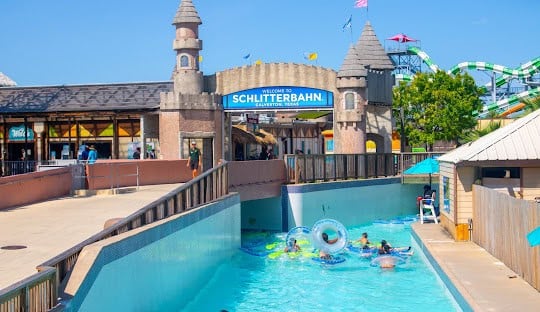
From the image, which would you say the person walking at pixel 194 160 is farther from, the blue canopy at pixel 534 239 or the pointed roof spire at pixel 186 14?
the blue canopy at pixel 534 239

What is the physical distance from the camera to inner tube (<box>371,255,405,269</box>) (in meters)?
22.2

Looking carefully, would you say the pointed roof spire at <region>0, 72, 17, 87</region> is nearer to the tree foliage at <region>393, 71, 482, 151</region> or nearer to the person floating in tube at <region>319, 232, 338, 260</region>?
the tree foliage at <region>393, 71, 482, 151</region>

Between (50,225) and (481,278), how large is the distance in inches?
368

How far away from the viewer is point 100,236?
12.4 metres

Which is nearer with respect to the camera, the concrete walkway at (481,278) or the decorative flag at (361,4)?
the concrete walkway at (481,278)

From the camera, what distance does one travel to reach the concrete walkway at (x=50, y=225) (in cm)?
1185

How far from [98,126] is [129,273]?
2538cm

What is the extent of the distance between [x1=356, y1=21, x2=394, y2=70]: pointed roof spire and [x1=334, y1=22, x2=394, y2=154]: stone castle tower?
1.29 feet

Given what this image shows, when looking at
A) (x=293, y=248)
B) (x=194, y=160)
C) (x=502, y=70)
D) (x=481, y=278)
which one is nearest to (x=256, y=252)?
(x=293, y=248)

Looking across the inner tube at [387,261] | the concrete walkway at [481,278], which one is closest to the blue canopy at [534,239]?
the concrete walkway at [481,278]

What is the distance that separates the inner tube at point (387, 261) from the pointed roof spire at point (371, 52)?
1799 centimetres

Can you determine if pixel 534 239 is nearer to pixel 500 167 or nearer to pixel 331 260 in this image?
pixel 500 167

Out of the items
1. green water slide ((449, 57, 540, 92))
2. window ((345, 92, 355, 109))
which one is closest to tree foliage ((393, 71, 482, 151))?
window ((345, 92, 355, 109))

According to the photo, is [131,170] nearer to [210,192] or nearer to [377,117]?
[210,192]
